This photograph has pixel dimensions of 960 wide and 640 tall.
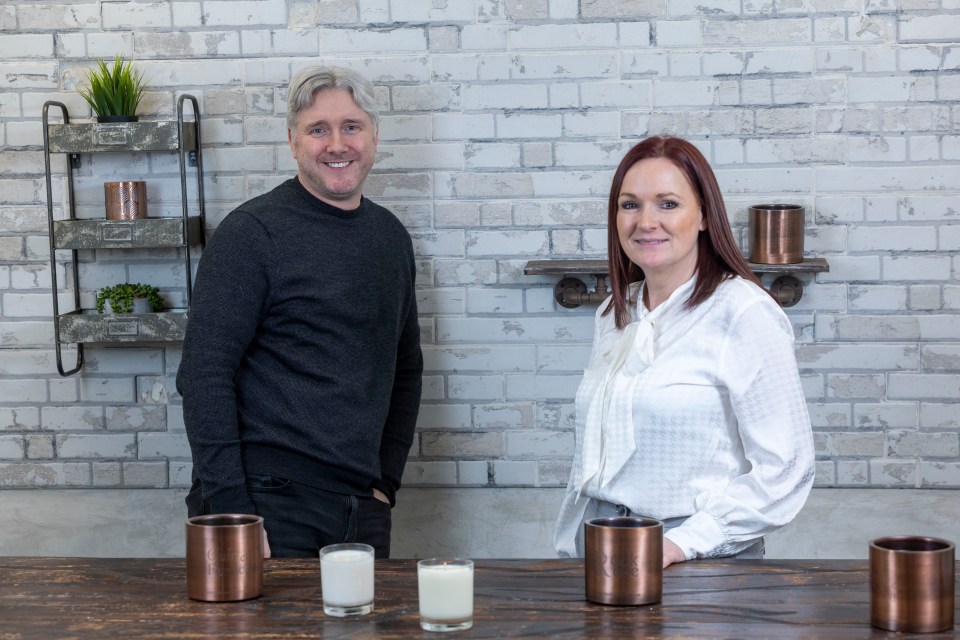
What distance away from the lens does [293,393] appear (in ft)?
7.87

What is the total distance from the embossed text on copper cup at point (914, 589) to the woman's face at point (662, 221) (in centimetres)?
76

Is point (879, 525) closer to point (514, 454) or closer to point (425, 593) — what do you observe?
point (514, 454)

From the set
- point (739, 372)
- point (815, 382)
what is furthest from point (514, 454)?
point (739, 372)

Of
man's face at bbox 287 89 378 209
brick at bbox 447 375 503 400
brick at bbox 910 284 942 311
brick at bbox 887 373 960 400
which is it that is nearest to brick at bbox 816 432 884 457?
brick at bbox 887 373 960 400

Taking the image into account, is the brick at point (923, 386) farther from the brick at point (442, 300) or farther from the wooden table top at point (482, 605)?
the wooden table top at point (482, 605)

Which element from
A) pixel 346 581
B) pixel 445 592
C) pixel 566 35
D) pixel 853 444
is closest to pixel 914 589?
pixel 445 592

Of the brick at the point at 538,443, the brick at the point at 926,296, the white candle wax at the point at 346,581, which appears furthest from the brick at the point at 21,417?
the brick at the point at 926,296

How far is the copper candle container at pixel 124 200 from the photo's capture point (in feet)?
9.68

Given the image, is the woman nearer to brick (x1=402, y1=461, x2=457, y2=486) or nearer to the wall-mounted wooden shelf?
the wall-mounted wooden shelf

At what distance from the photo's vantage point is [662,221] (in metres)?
2.05

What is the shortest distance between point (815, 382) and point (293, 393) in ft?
4.68

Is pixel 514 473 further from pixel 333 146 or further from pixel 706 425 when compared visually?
pixel 706 425

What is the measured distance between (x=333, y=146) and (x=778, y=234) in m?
1.14

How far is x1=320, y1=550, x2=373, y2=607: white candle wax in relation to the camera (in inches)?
60.0
